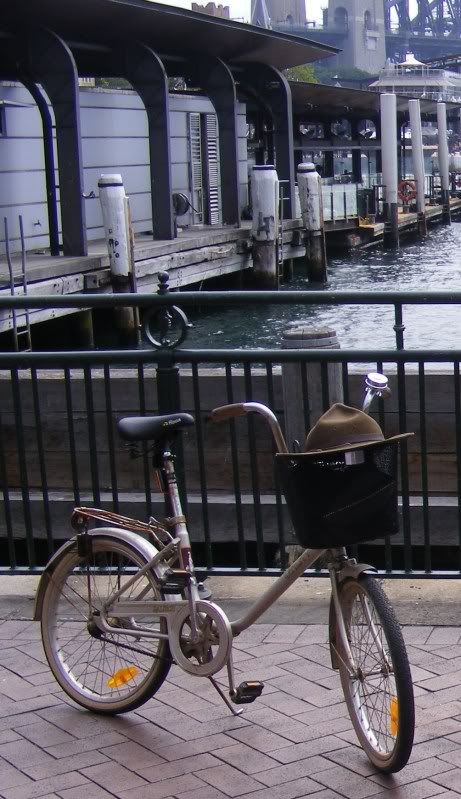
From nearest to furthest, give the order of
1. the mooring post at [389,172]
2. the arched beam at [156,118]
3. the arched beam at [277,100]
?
the arched beam at [156,118]
the arched beam at [277,100]
the mooring post at [389,172]

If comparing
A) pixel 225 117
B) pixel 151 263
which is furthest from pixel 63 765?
pixel 225 117

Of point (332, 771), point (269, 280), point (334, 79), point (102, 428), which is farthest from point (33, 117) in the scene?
point (334, 79)

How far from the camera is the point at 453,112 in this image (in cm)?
8500

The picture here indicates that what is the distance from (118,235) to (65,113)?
3.71m

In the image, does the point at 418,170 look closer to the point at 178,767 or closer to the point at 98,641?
the point at 98,641

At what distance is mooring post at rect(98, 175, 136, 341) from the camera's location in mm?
22172

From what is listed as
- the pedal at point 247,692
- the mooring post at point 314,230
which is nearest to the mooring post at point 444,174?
the mooring post at point 314,230

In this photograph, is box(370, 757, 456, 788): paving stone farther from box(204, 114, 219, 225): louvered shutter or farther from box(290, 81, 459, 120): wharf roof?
box(290, 81, 459, 120): wharf roof

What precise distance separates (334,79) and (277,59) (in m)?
149

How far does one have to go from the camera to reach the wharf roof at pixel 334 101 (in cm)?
4297

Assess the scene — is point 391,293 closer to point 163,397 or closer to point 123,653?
point 163,397

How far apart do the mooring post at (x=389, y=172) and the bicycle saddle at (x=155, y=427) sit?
37631mm

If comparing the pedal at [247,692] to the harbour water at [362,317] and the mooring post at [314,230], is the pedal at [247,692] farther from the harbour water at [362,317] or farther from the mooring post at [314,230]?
the mooring post at [314,230]

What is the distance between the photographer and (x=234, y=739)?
12.9 feet
